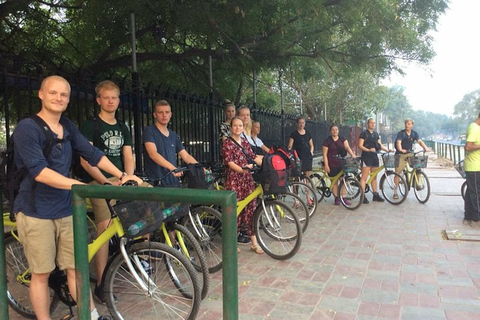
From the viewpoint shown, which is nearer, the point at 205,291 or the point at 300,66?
the point at 205,291

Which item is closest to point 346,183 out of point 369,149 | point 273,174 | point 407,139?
point 369,149

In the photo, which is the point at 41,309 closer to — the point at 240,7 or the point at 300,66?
the point at 240,7

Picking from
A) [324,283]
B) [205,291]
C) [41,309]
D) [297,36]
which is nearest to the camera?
[41,309]

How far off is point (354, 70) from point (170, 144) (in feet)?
18.3

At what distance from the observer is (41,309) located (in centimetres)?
272

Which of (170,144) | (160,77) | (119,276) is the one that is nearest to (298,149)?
(160,77)

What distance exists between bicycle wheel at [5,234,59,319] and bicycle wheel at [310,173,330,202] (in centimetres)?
573

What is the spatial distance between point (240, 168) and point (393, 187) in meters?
4.53

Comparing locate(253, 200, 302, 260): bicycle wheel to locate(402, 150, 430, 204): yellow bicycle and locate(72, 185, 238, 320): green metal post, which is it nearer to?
locate(72, 185, 238, 320): green metal post

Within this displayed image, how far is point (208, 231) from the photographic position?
444 centimetres

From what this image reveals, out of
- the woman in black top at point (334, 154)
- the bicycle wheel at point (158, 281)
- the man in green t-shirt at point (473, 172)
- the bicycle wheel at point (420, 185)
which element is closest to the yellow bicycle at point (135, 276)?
the bicycle wheel at point (158, 281)

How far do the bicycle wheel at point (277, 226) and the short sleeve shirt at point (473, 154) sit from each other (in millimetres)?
2994

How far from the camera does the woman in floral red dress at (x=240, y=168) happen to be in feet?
15.1

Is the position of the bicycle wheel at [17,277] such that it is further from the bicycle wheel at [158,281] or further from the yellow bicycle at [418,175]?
the yellow bicycle at [418,175]
